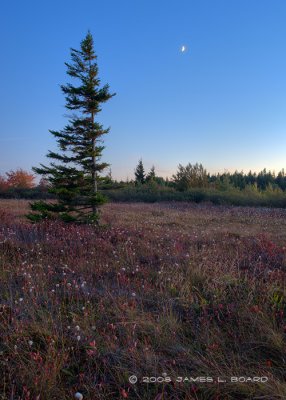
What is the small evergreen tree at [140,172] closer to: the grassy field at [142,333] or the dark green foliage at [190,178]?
the dark green foliage at [190,178]

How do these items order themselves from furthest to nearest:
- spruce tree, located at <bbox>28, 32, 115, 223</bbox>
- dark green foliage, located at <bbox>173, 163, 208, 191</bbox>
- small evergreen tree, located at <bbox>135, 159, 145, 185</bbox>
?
small evergreen tree, located at <bbox>135, 159, 145, 185</bbox>
dark green foliage, located at <bbox>173, 163, 208, 191</bbox>
spruce tree, located at <bbox>28, 32, 115, 223</bbox>

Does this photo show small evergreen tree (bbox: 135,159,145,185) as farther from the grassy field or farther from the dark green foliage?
the grassy field

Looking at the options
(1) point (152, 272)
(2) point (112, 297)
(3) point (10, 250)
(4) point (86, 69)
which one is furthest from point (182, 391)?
(4) point (86, 69)

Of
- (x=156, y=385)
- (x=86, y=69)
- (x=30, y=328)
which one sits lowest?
(x=156, y=385)

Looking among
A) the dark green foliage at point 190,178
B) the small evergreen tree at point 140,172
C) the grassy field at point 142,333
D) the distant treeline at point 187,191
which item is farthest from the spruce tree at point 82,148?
Answer: the small evergreen tree at point 140,172

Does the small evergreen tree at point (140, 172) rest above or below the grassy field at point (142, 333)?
above

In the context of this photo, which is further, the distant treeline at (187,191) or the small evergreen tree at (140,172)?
the small evergreen tree at (140,172)

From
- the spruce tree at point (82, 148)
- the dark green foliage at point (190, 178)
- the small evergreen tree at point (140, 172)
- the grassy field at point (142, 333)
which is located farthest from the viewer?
the small evergreen tree at point (140, 172)

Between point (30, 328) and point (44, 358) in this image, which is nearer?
point (44, 358)

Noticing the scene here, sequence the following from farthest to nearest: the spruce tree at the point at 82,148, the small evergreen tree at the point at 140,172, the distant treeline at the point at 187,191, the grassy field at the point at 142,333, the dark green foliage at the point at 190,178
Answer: the small evergreen tree at the point at 140,172
the dark green foliage at the point at 190,178
the distant treeline at the point at 187,191
the spruce tree at the point at 82,148
the grassy field at the point at 142,333

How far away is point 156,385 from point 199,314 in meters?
1.60

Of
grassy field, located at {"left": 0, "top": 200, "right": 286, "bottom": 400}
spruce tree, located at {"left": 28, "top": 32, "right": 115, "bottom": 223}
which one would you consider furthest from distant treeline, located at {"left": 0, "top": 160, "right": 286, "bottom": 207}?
grassy field, located at {"left": 0, "top": 200, "right": 286, "bottom": 400}

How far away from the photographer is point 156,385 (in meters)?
2.83

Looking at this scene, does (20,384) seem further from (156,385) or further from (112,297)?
(112,297)
